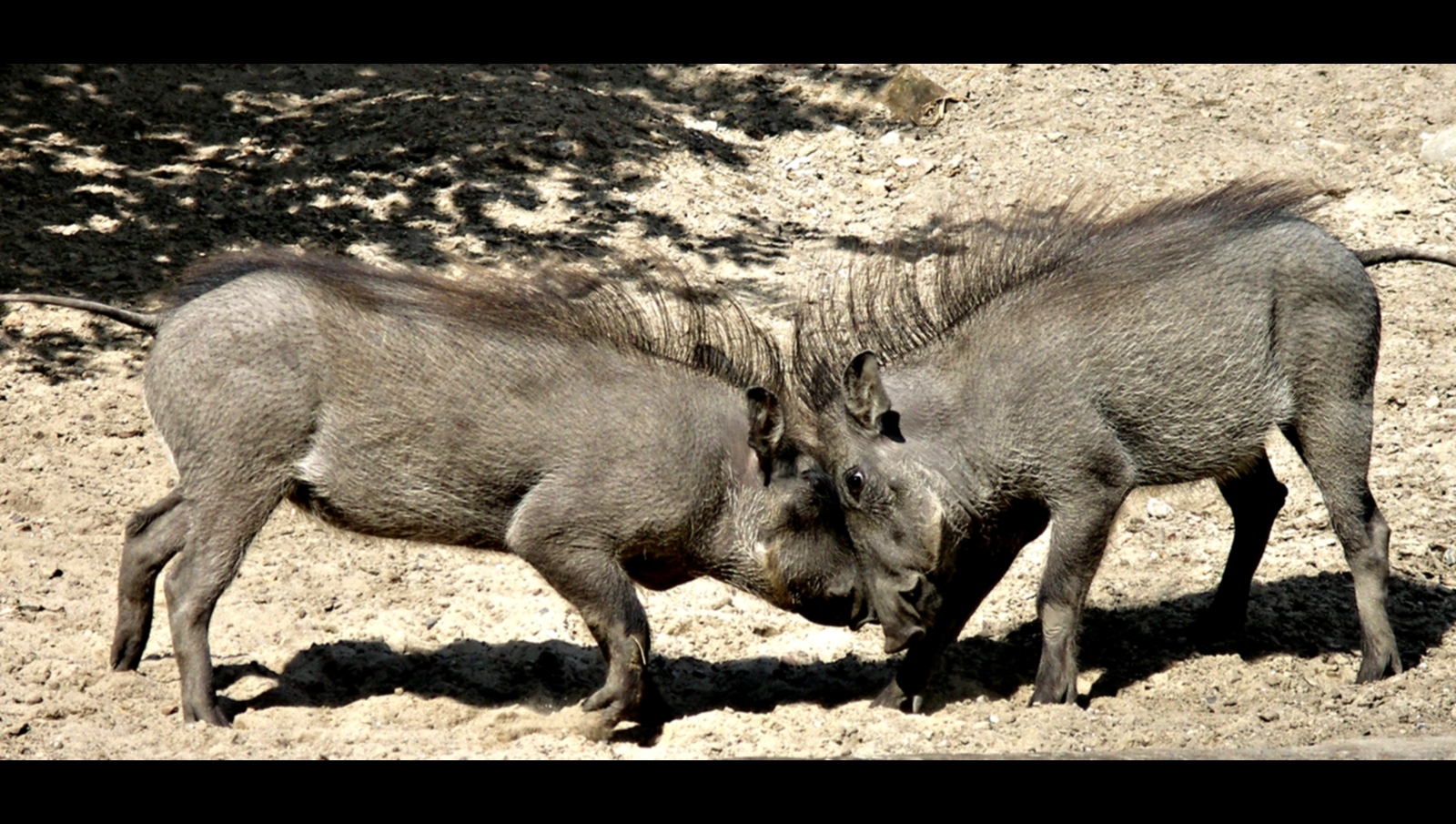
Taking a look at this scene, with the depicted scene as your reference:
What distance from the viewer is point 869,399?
18.7 feet

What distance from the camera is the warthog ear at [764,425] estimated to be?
5438mm

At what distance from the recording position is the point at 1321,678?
19.9 feet

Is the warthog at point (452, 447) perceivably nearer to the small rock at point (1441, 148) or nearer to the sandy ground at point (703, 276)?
the sandy ground at point (703, 276)

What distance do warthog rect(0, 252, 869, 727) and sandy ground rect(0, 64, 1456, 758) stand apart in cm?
51

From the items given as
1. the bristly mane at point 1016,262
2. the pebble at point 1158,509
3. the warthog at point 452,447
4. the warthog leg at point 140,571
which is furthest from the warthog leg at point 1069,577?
the warthog leg at point 140,571

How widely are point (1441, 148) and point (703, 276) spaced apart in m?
5.16

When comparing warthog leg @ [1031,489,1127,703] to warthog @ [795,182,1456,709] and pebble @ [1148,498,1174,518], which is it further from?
pebble @ [1148,498,1174,518]

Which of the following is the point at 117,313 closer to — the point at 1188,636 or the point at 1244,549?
the point at 1188,636

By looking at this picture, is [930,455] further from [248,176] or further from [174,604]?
[248,176]

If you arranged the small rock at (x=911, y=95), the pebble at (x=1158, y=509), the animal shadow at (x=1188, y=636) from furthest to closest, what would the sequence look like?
the small rock at (x=911, y=95), the pebble at (x=1158, y=509), the animal shadow at (x=1188, y=636)

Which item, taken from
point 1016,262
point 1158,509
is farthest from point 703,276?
point 1016,262

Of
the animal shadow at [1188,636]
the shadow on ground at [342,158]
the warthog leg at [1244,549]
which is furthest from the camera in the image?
the shadow on ground at [342,158]

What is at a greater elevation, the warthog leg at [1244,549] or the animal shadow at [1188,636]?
the warthog leg at [1244,549]

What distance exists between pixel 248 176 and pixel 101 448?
9.90 feet
